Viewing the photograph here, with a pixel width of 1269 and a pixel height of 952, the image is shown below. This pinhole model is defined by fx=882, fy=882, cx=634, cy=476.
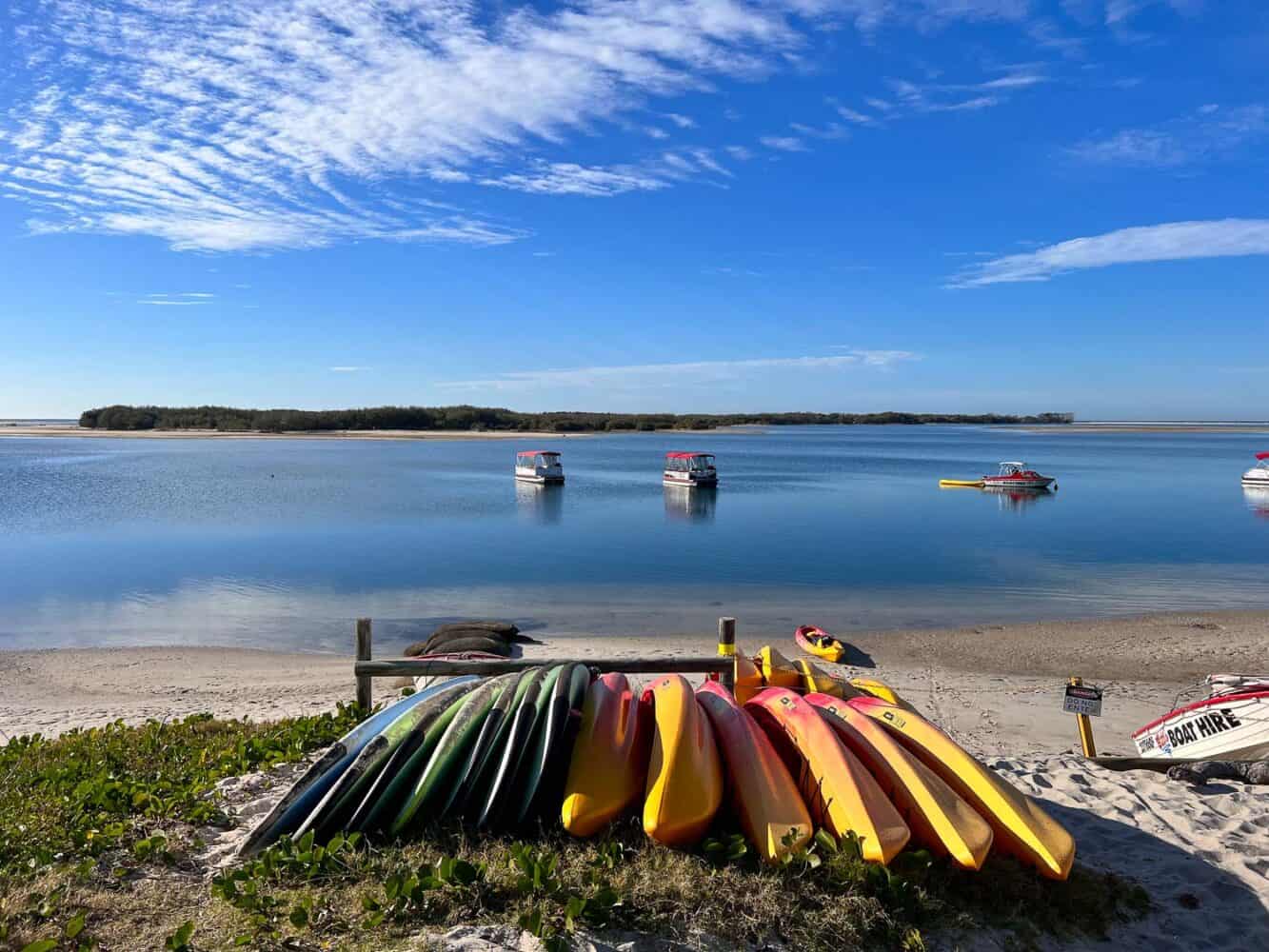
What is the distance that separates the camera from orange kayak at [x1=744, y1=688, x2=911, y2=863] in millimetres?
4453

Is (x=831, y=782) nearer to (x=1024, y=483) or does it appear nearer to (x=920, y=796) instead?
(x=920, y=796)

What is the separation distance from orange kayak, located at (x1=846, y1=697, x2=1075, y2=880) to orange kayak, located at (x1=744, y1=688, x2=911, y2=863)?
565 millimetres

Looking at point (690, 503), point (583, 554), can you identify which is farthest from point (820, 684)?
point (690, 503)

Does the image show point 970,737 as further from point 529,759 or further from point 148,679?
point 148,679

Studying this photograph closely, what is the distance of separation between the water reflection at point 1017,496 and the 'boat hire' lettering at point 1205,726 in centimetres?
2937

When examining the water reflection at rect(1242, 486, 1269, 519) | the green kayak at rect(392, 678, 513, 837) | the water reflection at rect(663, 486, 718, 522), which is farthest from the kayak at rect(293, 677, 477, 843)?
the water reflection at rect(1242, 486, 1269, 519)

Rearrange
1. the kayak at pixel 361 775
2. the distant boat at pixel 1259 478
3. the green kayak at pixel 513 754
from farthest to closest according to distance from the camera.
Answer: the distant boat at pixel 1259 478 → the green kayak at pixel 513 754 → the kayak at pixel 361 775

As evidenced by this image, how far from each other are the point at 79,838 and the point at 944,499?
3841 centimetres

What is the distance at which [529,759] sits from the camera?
5.10m

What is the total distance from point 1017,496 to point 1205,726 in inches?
1384

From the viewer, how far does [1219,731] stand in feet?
23.8

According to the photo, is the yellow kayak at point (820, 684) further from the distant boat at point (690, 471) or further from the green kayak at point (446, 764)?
the distant boat at point (690, 471)

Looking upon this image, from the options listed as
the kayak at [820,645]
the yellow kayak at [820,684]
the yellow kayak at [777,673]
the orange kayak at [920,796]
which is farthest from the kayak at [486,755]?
the kayak at [820,645]

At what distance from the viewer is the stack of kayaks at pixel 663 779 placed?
461 centimetres
